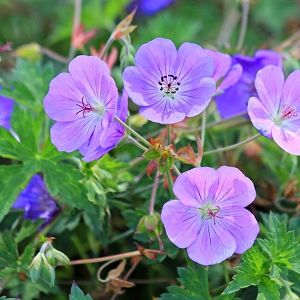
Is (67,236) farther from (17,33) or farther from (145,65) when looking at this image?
(17,33)

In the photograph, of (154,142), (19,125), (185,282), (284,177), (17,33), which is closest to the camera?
(154,142)

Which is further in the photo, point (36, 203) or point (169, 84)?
point (36, 203)

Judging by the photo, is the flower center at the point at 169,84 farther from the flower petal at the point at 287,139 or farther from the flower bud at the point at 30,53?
the flower bud at the point at 30,53

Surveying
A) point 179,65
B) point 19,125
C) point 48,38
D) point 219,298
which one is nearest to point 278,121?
point 179,65

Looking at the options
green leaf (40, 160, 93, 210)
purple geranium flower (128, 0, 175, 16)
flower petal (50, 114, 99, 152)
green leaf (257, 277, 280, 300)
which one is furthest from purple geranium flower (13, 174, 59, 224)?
purple geranium flower (128, 0, 175, 16)

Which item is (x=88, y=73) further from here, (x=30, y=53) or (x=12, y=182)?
(x=30, y=53)

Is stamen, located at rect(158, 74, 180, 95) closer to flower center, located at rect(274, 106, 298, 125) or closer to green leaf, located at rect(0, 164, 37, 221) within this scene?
flower center, located at rect(274, 106, 298, 125)

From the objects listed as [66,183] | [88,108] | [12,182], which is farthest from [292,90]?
[12,182]
